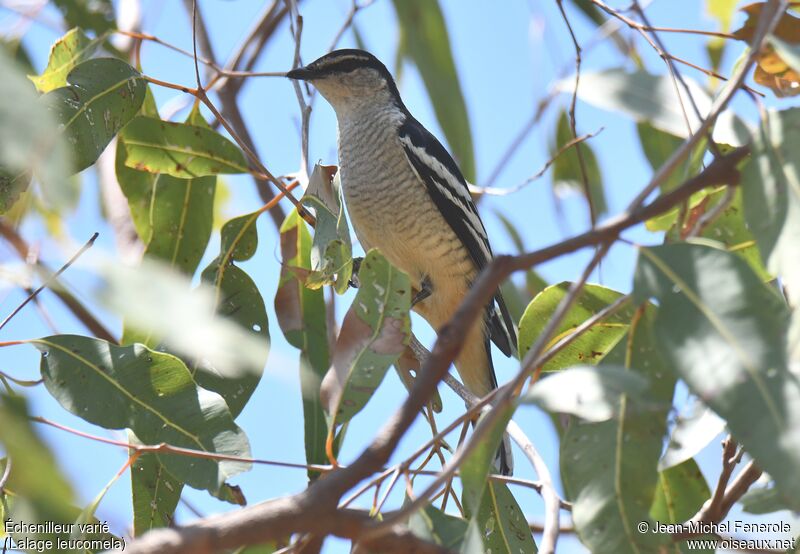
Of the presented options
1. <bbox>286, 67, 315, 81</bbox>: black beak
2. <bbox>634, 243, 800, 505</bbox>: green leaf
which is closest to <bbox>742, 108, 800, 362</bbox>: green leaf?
<bbox>634, 243, 800, 505</bbox>: green leaf

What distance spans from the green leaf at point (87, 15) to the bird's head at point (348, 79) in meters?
0.88

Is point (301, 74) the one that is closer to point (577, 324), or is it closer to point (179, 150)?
point (179, 150)

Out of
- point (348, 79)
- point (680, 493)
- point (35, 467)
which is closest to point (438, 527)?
point (680, 493)

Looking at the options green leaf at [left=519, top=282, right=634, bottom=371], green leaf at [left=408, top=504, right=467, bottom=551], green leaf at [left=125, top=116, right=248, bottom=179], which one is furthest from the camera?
green leaf at [left=125, top=116, right=248, bottom=179]

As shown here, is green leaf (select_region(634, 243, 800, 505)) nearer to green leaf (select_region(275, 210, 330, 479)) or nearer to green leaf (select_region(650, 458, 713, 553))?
green leaf (select_region(650, 458, 713, 553))

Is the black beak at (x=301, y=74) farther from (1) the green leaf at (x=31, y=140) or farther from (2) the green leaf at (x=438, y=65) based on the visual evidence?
(1) the green leaf at (x=31, y=140)

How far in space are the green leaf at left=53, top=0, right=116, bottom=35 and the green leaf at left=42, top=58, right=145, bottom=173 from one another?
51.8 inches

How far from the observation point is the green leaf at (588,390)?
1.50 m

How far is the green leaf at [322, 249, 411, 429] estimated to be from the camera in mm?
2098

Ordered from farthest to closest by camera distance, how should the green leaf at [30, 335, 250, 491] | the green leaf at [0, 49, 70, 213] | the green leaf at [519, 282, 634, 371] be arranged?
the green leaf at [519, 282, 634, 371] → the green leaf at [30, 335, 250, 491] → the green leaf at [0, 49, 70, 213]

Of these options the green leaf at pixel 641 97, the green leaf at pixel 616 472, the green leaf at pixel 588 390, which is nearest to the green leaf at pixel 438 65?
the green leaf at pixel 641 97

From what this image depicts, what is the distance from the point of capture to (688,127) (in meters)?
2.01

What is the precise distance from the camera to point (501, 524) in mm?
2506

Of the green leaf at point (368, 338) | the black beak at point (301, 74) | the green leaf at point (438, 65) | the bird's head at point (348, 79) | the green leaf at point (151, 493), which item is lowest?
the green leaf at point (151, 493)
